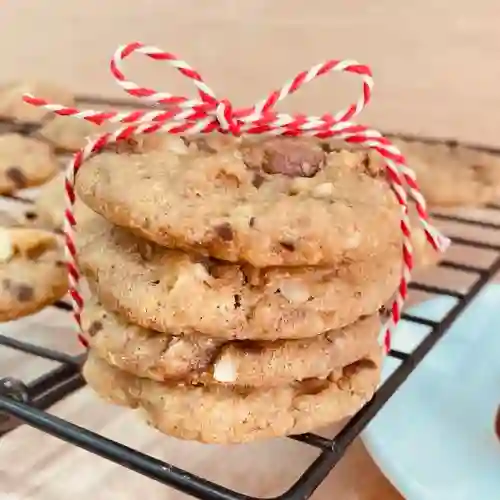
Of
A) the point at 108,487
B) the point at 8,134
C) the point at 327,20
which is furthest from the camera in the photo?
the point at 327,20

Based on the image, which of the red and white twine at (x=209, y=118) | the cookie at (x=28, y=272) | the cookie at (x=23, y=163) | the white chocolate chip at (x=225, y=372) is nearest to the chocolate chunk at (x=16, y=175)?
the cookie at (x=23, y=163)

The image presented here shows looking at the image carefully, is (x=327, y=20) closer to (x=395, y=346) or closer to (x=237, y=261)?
(x=395, y=346)

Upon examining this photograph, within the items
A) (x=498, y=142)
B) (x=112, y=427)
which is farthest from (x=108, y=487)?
(x=498, y=142)

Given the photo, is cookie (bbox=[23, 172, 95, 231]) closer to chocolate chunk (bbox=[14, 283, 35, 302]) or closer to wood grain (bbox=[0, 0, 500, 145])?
chocolate chunk (bbox=[14, 283, 35, 302])

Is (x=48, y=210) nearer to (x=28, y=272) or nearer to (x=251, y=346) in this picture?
(x=28, y=272)

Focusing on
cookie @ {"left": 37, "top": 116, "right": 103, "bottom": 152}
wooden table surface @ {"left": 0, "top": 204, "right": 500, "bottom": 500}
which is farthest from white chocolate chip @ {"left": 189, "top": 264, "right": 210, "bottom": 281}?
cookie @ {"left": 37, "top": 116, "right": 103, "bottom": 152}

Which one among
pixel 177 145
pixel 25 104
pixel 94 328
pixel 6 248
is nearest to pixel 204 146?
pixel 177 145
